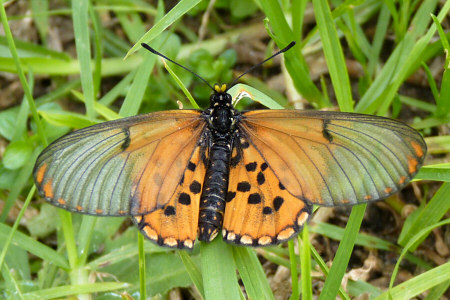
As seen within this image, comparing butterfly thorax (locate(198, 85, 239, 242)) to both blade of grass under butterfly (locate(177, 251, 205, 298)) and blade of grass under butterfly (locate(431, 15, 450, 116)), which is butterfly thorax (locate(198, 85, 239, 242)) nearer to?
blade of grass under butterfly (locate(177, 251, 205, 298))

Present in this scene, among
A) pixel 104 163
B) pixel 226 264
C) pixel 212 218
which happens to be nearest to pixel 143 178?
pixel 104 163

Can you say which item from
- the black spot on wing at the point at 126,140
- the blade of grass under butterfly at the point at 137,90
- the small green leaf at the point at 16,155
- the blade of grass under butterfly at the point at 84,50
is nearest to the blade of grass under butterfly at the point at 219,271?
the black spot on wing at the point at 126,140

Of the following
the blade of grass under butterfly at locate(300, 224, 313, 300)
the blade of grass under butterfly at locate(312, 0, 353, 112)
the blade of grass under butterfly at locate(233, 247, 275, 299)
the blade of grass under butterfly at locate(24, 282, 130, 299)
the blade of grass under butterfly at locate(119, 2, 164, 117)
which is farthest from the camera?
the blade of grass under butterfly at locate(119, 2, 164, 117)

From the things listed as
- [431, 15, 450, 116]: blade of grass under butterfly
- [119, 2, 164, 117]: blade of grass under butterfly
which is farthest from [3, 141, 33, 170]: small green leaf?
[431, 15, 450, 116]: blade of grass under butterfly

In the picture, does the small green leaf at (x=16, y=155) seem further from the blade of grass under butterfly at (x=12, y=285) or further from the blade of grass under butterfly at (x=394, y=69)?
the blade of grass under butterfly at (x=394, y=69)

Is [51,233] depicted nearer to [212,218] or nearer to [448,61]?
[212,218]

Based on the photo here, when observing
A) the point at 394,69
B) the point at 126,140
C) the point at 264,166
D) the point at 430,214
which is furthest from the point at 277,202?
the point at 394,69
